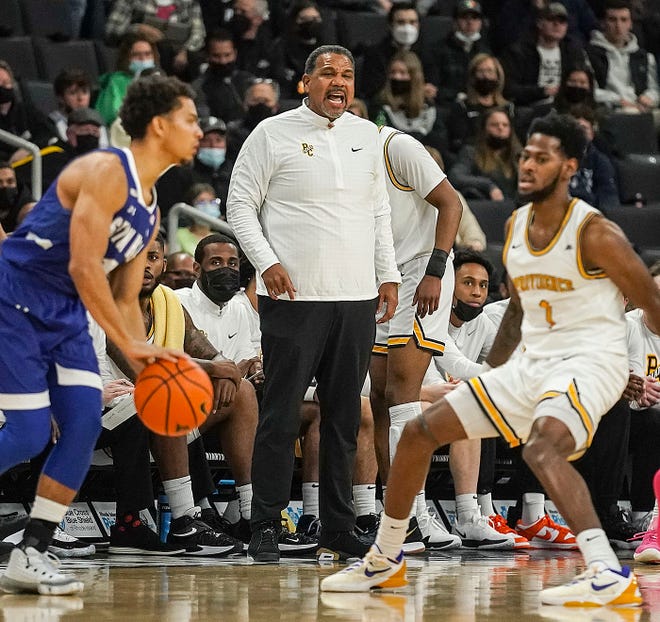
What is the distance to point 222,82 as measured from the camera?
11.2m

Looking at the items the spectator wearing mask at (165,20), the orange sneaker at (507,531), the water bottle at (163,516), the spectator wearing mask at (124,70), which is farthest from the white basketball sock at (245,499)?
the spectator wearing mask at (165,20)

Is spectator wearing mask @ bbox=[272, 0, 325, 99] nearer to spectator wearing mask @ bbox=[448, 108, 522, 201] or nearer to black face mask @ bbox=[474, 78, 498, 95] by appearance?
black face mask @ bbox=[474, 78, 498, 95]

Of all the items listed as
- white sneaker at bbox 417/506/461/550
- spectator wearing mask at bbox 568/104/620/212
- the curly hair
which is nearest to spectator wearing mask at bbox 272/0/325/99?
spectator wearing mask at bbox 568/104/620/212

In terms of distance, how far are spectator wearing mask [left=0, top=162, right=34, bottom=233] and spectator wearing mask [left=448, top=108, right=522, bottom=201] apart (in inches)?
156

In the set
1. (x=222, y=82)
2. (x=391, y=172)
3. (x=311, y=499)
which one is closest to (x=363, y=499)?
(x=311, y=499)

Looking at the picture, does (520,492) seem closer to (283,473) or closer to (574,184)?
(283,473)

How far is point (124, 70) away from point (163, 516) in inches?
197

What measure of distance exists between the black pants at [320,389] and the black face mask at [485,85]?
6216mm

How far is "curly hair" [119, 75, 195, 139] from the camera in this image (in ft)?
15.6

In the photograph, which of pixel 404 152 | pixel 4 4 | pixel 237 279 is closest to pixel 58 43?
pixel 4 4

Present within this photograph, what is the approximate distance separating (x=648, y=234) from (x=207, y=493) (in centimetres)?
552

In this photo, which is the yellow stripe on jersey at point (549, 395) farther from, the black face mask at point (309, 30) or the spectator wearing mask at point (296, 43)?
the black face mask at point (309, 30)

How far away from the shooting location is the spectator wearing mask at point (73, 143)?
9477 millimetres

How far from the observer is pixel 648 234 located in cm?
1102
